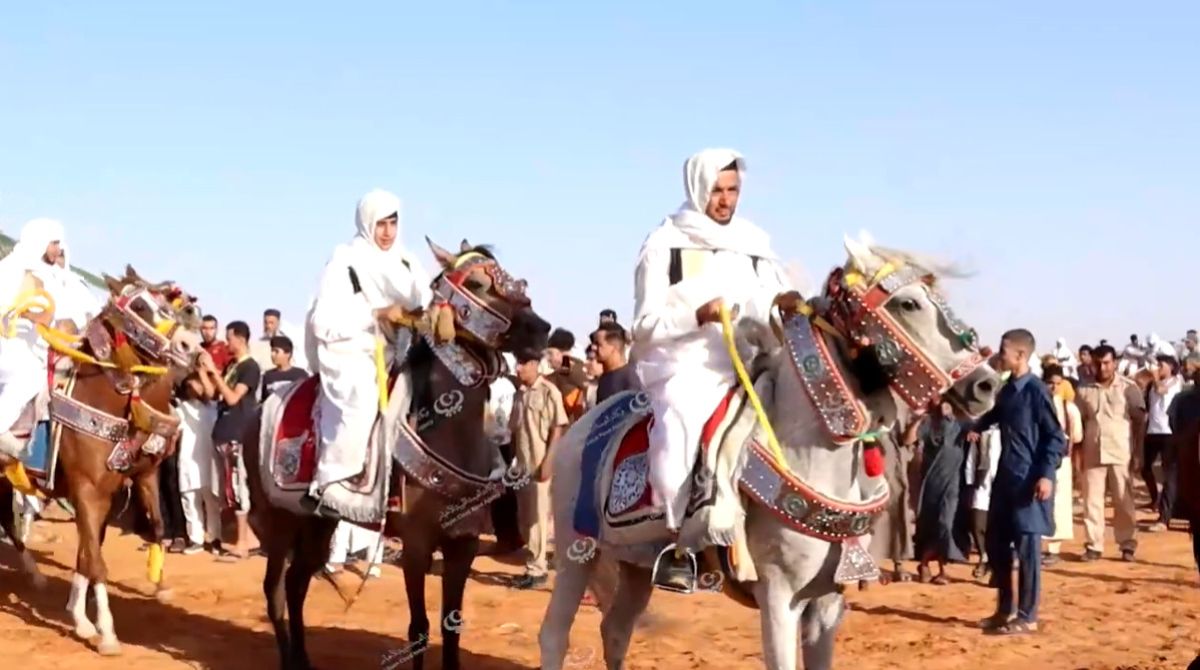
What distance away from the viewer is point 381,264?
329 inches

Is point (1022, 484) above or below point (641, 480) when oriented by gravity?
above

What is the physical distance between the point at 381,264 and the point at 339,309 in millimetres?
402

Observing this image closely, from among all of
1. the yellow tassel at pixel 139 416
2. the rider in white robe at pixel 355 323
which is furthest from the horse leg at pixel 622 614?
the yellow tassel at pixel 139 416

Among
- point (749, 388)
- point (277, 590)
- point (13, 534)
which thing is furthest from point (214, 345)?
point (749, 388)

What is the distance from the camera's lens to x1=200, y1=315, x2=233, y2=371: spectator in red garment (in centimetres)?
1377

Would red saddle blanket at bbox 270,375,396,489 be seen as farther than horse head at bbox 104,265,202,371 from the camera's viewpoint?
No

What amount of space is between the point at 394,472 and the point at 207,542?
23.7 ft

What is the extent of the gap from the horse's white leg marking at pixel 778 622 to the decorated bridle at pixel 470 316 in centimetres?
256

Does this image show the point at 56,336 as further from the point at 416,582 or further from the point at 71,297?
→ the point at 416,582

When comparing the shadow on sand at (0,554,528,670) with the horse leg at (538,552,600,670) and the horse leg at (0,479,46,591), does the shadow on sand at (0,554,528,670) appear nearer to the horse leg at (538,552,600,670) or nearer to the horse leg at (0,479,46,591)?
the horse leg at (0,479,46,591)

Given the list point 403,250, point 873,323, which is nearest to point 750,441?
point 873,323

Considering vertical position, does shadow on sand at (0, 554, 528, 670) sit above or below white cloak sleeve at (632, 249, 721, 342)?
below

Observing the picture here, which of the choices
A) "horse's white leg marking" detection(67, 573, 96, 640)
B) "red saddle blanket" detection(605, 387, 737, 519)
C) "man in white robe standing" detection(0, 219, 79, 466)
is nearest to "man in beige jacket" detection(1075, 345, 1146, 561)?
"red saddle blanket" detection(605, 387, 737, 519)

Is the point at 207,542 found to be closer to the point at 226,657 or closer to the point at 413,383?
the point at 226,657
